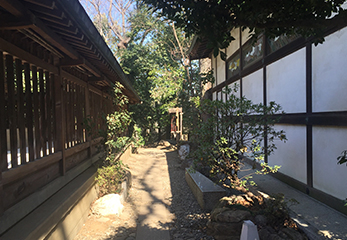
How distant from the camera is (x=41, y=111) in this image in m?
3.04

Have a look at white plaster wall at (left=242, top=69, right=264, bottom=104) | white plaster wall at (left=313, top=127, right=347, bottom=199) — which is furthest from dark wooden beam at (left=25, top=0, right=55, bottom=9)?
white plaster wall at (left=242, top=69, right=264, bottom=104)

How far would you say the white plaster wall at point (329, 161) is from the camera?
10.8ft

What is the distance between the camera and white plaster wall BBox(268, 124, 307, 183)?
13.8 ft

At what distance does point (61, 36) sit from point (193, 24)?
1.79 meters

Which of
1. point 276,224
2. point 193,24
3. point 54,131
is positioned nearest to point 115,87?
point 54,131

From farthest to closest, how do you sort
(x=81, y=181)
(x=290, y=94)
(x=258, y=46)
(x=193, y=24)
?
(x=258, y=46) < (x=290, y=94) < (x=81, y=181) < (x=193, y=24)

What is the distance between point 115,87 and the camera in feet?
17.9

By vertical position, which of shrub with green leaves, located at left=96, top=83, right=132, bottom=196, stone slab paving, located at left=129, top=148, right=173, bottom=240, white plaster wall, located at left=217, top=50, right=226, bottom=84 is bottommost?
stone slab paving, located at left=129, top=148, right=173, bottom=240

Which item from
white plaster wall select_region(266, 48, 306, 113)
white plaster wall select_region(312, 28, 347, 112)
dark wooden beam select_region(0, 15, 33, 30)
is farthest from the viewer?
white plaster wall select_region(266, 48, 306, 113)

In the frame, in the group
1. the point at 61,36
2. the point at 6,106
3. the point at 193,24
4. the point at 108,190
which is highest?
the point at 61,36

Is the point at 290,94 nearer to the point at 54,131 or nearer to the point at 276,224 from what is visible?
the point at 276,224

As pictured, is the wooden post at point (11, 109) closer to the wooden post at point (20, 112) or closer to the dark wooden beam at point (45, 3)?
the wooden post at point (20, 112)

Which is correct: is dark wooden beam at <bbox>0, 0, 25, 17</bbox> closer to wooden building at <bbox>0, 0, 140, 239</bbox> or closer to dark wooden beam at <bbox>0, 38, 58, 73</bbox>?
wooden building at <bbox>0, 0, 140, 239</bbox>

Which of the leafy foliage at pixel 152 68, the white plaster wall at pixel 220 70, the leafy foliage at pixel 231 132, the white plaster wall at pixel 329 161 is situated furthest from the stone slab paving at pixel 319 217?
the leafy foliage at pixel 152 68
